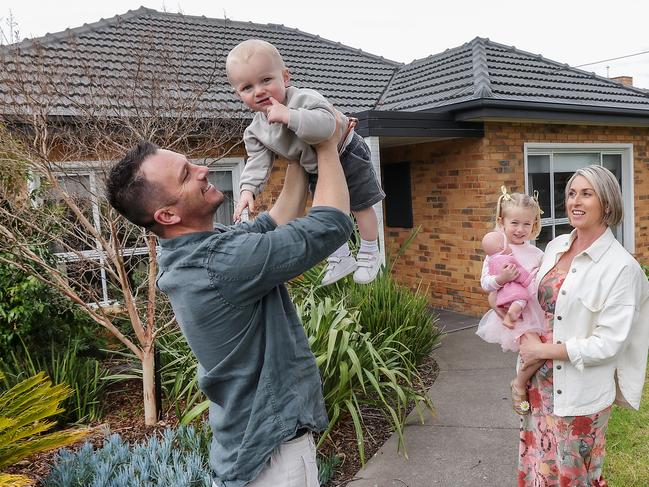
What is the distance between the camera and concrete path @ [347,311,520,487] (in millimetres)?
3838

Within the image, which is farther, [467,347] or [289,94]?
[467,347]

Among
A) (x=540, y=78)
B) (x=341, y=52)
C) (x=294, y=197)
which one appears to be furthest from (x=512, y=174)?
(x=294, y=197)

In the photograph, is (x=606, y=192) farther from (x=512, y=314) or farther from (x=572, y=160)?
(x=572, y=160)

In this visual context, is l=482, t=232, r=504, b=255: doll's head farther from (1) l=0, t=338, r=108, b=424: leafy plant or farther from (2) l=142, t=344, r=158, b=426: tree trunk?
(1) l=0, t=338, r=108, b=424: leafy plant

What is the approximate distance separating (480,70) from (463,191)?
184 centimetres

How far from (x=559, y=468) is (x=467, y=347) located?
167 inches

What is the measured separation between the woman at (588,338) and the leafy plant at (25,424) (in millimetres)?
2645

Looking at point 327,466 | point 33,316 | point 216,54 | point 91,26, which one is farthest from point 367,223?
point 91,26

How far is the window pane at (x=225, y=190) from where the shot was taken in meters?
8.03

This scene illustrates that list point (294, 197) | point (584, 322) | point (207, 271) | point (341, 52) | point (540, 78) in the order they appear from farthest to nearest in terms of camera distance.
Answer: point (341, 52) → point (540, 78) → point (584, 322) → point (294, 197) → point (207, 271)

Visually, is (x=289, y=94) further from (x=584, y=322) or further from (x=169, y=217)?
(x=584, y=322)

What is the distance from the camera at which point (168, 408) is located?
4906mm

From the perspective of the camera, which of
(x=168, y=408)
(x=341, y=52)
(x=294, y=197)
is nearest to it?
(x=294, y=197)

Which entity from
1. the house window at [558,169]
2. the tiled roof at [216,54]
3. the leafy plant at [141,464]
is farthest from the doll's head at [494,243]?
the house window at [558,169]
